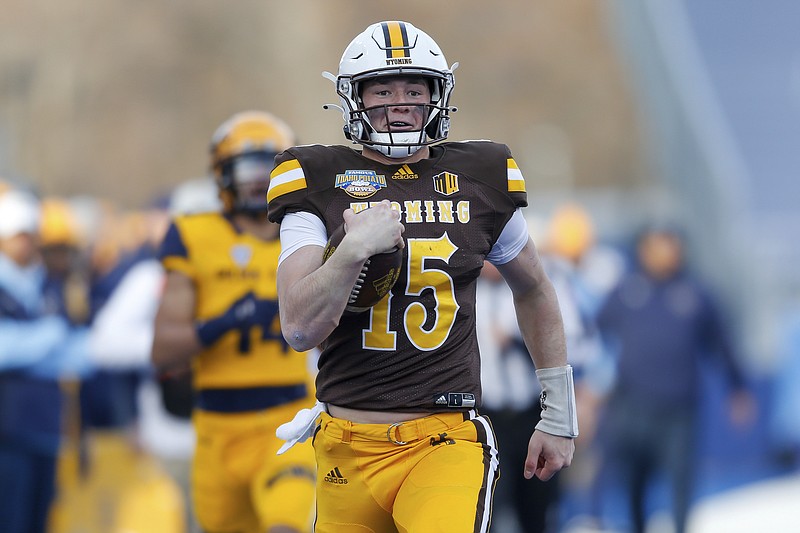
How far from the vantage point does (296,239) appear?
3.95 meters

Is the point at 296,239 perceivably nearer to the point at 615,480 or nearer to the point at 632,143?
the point at 615,480

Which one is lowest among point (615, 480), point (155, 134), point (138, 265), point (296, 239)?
point (615, 480)

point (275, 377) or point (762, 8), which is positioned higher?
point (762, 8)

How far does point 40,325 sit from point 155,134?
31.7 metres

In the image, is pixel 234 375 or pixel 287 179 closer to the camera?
pixel 287 179

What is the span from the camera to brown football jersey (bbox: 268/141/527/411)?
3996 millimetres

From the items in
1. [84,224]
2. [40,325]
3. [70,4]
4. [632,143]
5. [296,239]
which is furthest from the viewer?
[632,143]

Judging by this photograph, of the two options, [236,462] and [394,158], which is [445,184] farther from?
[236,462]

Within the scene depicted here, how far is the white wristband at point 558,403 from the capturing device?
422cm

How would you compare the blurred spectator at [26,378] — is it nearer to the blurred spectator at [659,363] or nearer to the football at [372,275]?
the blurred spectator at [659,363]

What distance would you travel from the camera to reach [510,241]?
4.22m

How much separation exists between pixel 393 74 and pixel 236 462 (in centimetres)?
223

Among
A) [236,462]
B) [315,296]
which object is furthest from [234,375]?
[315,296]

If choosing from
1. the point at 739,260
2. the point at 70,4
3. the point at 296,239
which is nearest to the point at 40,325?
the point at 296,239
